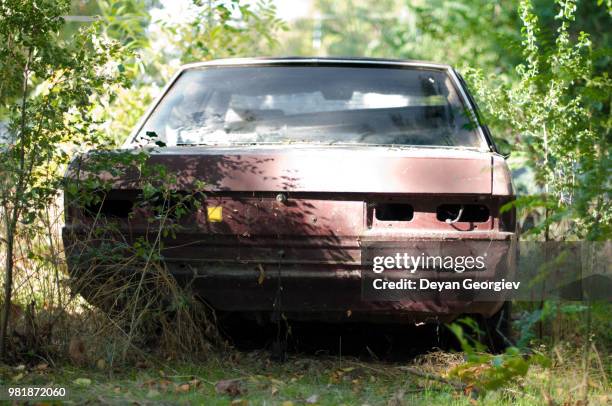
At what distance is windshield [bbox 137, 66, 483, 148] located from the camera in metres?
5.31

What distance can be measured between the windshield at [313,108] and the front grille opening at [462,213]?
2.34 feet

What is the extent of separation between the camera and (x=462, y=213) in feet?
14.9

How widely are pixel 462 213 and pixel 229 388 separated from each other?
1391mm

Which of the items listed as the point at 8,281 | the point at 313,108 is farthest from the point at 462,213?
the point at 8,281

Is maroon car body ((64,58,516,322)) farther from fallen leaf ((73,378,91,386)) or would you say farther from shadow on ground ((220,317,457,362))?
fallen leaf ((73,378,91,386))

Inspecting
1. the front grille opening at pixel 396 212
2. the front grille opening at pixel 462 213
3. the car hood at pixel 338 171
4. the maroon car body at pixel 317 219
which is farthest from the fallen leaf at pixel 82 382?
the front grille opening at pixel 462 213

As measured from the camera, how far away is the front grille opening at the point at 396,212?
4.56 meters

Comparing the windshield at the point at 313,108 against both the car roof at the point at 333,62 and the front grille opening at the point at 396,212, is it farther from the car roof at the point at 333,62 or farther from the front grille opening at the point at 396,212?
the front grille opening at the point at 396,212

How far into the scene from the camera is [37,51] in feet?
15.3

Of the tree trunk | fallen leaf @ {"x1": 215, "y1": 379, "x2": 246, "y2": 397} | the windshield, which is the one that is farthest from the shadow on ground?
the tree trunk

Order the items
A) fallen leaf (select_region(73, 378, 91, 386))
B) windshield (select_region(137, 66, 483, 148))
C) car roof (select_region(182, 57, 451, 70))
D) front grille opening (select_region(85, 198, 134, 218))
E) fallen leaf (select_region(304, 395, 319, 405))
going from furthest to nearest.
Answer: car roof (select_region(182, 57, 451, 70)), windshield (select_region(137, 66, 483, 148)), front grille opening (select_region(85, 198, 134, 218)), fallen leaf (select_region(73, 378, 91, 386)), fallen leaf (select_region(304, 395, 319, 405))

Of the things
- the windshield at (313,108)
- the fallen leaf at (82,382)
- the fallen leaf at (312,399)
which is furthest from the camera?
the windshield at (313,108)

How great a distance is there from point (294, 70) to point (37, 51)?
67.6 inches

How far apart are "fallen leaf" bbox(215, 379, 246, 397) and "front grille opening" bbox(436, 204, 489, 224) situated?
125 cm
